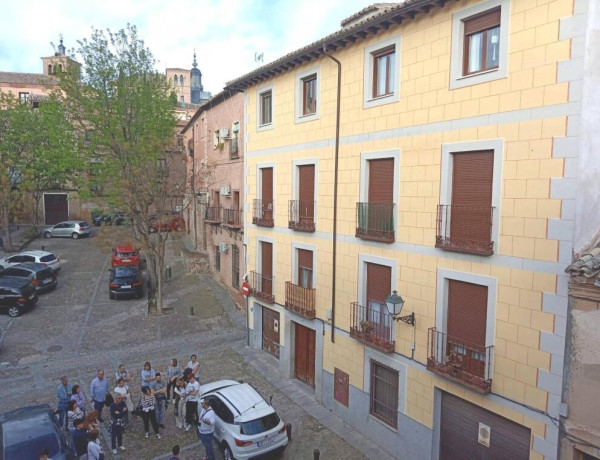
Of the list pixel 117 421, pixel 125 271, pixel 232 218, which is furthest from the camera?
pixel 125 271

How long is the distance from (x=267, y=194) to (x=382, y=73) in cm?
665

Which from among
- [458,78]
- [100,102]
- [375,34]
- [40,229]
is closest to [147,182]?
[100,102]

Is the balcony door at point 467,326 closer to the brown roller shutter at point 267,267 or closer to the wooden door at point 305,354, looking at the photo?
the wooden door at point 305,354

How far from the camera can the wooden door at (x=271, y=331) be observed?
1674cm

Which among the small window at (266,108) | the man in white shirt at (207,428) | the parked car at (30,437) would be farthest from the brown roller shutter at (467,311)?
the small window at (266,108)

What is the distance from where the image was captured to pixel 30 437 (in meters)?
9.10

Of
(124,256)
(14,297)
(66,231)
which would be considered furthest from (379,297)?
(66,231)

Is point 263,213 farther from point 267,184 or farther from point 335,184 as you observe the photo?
point 335,184

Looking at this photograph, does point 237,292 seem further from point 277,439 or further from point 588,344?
point 588,344

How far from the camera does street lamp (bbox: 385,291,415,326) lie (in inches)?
404

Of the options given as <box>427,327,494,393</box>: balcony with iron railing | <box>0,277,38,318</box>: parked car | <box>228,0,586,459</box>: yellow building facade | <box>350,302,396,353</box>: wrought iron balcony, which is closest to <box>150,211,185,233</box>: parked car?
<box>0,277,38,318</box>: parked car

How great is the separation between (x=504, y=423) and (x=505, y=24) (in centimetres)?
771

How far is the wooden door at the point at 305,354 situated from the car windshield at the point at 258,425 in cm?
429

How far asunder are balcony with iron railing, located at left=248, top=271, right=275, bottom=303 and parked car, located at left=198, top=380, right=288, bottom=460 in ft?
16.6
